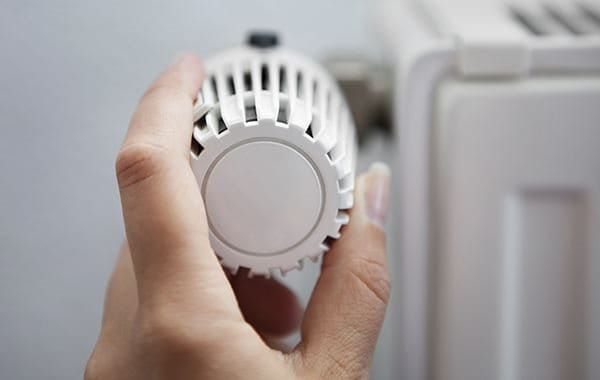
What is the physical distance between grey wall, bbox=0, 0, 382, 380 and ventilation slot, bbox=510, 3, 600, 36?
206 mm

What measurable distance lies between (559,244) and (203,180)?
0.18m

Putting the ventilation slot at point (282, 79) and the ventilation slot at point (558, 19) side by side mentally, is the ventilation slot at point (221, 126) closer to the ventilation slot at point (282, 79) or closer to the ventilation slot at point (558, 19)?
the ventilation slot at point (282, 79)

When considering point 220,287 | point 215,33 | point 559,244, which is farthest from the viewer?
point 215,33

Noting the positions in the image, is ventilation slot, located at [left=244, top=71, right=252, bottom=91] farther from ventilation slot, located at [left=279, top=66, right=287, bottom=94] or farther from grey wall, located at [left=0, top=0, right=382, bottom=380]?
grey wall, located at [left=0, top=0, right=382, bottom=380]

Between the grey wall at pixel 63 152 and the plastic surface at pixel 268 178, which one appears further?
the grey wall at pixel 63 152

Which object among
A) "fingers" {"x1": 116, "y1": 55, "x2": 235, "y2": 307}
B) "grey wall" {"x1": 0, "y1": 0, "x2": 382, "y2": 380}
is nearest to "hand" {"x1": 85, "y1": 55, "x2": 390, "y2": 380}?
"fingers" {"x1": 116, "y1": 55, "x2": 235, "y2": 307}

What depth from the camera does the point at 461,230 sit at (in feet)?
1.13

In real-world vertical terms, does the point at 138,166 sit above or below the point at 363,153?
above

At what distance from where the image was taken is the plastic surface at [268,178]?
255 millimetres

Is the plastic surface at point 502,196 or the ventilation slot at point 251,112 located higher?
the ventilation slot at point 251,112

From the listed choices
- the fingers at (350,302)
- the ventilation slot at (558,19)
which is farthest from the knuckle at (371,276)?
the ventilation slot at (558,19)

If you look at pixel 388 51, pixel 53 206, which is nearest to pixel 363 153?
pixel 388 51

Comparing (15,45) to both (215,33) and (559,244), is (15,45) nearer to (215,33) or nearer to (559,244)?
(215,33)

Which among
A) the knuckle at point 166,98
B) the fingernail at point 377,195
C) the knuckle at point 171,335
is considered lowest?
the fingernail at point 377,195
